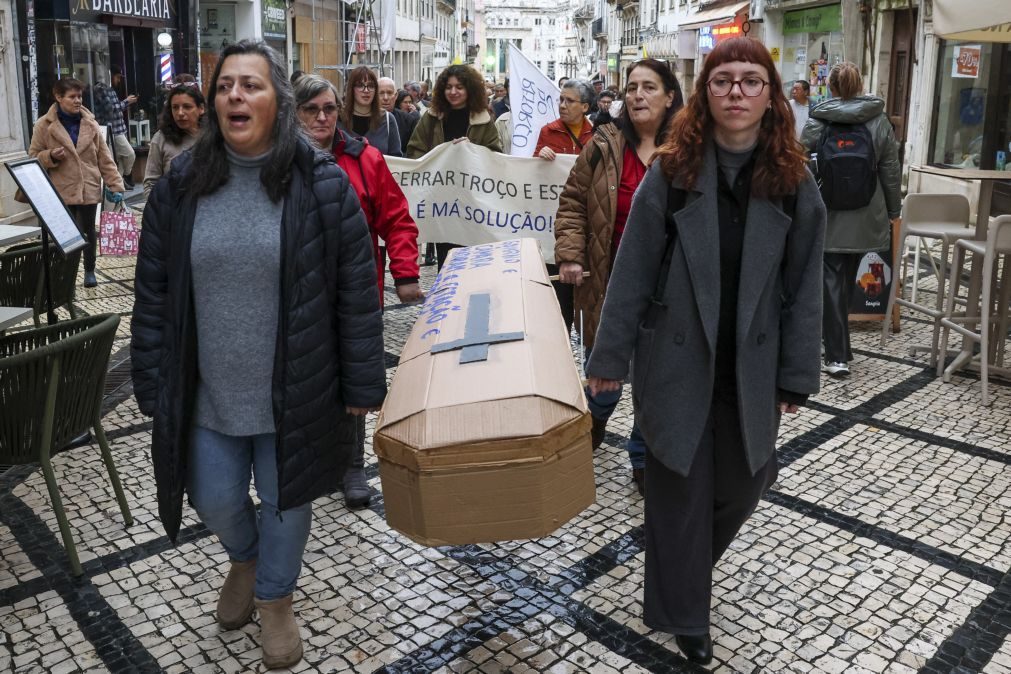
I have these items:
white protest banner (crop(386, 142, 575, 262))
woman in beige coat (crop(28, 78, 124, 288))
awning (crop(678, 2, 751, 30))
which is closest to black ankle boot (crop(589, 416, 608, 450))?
white protest banner (crop(386, 142, 575, 262))

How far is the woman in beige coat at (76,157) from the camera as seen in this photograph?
856 cm

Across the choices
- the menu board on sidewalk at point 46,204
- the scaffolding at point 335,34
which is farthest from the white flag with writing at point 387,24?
the menu board on sidewalk at point 46,204

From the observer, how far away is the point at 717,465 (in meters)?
3.02

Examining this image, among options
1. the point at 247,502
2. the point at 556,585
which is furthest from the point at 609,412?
the point at 247,502

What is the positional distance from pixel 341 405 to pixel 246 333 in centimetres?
36

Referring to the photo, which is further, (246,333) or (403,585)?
(403,585)

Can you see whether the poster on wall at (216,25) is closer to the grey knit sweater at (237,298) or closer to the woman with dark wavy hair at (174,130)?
the woman with dark wavy hair at (174,130)

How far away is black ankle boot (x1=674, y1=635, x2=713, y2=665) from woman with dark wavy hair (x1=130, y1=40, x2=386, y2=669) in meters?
1.19

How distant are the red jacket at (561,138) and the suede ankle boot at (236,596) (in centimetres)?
406

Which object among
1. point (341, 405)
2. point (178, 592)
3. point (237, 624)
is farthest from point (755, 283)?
point (178, 592)

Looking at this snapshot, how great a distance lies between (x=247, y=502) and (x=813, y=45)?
21.7 m

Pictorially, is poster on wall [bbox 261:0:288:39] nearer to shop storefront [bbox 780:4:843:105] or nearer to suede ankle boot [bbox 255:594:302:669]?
shop storefront [bbox 780:4:843:105]

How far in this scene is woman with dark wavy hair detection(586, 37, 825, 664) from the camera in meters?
2.83

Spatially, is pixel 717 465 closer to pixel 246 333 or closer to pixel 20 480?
pixel 246 333
